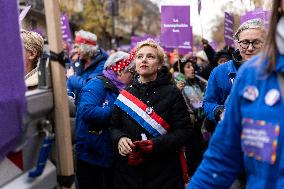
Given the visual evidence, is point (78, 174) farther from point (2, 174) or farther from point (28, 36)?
point (2, 174)

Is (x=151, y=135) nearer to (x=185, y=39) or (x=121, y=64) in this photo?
(x=121, y=64)

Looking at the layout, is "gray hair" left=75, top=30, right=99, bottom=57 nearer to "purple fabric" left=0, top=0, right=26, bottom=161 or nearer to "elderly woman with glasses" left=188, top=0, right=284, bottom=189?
"purple fabric" left=0, top=0, right=26, bottom=161

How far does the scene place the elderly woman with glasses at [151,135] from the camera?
13.7 feet

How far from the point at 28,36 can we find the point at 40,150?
2.07m

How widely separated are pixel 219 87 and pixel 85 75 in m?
2.66

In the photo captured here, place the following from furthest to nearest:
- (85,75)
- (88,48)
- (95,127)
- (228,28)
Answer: (228,28), (88,48), (85,75), (95,127)

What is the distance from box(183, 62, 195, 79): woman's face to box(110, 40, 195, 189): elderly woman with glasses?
4.17 metres

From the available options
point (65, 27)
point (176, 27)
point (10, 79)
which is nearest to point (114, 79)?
point (10, 79)

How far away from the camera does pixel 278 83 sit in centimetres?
193

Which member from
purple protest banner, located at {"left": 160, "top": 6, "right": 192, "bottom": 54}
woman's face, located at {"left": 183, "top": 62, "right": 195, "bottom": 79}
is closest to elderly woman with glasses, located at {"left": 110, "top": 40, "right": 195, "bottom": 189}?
purple protest banner, located at {"left": 160, "top": 6, "right": 192, "bottom": 54}

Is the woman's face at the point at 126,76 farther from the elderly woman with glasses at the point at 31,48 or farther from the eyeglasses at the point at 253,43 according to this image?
the eyeglasses at the point at 253,43

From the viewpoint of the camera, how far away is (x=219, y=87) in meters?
4.56

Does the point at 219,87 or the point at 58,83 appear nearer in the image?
the point at 58,83

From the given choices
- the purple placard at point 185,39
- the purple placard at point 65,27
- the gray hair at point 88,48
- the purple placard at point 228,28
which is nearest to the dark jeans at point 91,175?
the gray hair at point 88,48
